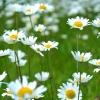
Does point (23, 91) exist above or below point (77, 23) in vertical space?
below

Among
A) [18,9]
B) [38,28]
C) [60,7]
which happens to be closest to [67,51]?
[18,9]

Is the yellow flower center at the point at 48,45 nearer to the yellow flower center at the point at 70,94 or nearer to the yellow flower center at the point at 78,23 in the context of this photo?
the yellow flower center at the point at 78,23

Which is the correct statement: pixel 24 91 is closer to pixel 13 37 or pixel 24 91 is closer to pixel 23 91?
pixel 23 91

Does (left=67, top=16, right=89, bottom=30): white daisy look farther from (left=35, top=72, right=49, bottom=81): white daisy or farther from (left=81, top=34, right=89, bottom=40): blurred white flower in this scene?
(left=81, top=34, right=89, bottom=40): blurred white flower

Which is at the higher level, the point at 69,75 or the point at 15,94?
the point at 69,75

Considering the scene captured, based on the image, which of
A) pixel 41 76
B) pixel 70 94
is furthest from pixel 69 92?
pixel 41 76

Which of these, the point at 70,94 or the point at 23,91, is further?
the point at 70,94

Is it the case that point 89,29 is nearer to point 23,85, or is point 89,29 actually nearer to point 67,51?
point 67,51

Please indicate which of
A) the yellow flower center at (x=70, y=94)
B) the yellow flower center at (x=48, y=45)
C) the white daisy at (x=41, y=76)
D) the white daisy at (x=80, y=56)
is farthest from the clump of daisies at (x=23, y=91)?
the yellow flower center at (x=48, y=45)

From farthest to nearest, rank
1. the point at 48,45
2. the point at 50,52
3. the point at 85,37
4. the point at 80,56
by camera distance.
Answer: the point at 85,37, the point at 50,52, the point at 48,45, the point at 80,56
